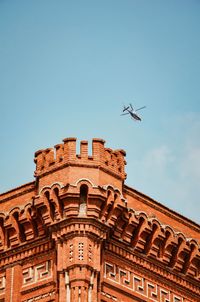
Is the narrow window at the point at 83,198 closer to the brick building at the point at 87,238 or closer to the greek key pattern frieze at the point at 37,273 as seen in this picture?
the brick building at the point at 87,238

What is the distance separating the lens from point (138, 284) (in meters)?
56.9

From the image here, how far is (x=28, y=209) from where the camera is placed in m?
56.9

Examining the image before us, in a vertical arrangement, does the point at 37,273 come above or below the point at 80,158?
below

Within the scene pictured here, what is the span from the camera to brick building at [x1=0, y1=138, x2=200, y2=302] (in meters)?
54.8

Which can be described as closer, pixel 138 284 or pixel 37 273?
pixel 37 273

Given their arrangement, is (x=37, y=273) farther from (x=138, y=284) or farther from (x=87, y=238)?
(x=138, y=284)

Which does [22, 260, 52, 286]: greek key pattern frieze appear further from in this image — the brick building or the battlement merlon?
the battlement merlon

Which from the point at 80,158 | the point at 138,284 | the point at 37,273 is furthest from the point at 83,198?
the point at 138,284

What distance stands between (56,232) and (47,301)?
229 cm

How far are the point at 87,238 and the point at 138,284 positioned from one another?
10.4 feet

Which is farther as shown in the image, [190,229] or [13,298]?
[190,229]

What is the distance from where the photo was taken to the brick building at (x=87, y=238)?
5478 cm

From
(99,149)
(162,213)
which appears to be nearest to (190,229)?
(162,213)

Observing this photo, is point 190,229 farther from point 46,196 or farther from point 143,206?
point 46,196
